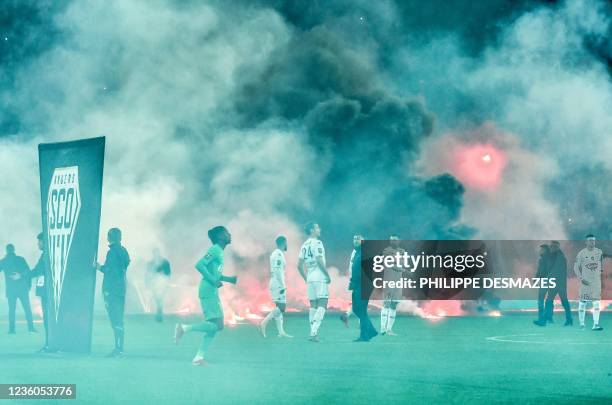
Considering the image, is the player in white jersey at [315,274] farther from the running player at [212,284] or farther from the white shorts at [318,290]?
the running player at [212,284]

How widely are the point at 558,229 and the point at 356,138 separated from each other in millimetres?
11423

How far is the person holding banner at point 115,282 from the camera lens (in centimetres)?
1566

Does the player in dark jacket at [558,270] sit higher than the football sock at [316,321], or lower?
higher

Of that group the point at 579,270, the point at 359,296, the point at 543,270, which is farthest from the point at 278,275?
the point at 543,270

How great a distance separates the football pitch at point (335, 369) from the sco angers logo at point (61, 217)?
1235 millimetres

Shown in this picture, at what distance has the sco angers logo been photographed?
1480 cm

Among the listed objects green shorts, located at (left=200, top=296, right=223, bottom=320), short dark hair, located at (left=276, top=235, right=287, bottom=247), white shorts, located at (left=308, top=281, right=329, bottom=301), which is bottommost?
green shorts, located at (left=200, top=296, right=223, bottom=320)

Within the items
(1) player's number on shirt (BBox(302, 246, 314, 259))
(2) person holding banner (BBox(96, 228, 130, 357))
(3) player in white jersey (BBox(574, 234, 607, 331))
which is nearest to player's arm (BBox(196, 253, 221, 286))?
(2) person holding banner (BBox(96, 228, 130, 357))

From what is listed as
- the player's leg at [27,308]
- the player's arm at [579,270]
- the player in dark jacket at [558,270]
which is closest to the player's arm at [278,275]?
the player's leg at [27,308]

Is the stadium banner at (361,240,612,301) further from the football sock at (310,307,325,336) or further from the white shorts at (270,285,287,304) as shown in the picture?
the football sock at (310,307,325,336)

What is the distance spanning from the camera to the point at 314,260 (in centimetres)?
1920

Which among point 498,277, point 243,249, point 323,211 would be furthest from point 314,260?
point 323,211

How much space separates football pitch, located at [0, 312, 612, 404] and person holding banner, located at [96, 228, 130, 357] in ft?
1.73

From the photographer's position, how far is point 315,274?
765 inches
